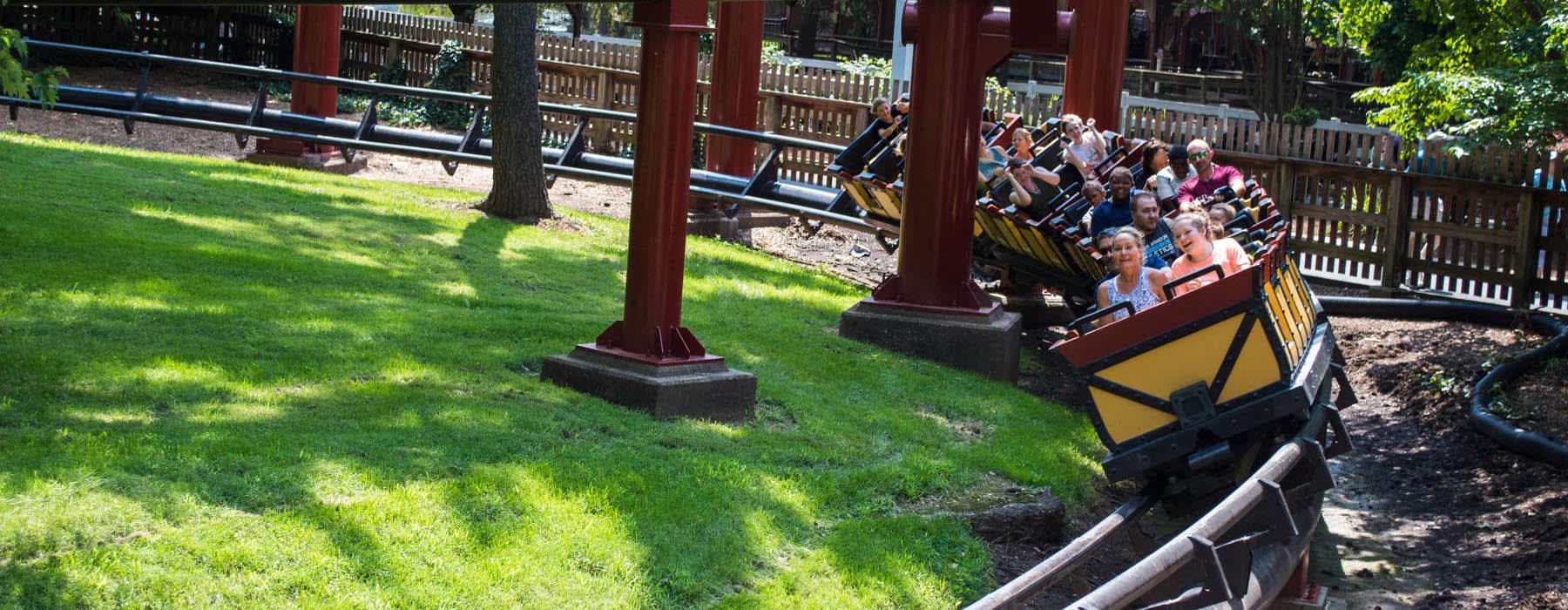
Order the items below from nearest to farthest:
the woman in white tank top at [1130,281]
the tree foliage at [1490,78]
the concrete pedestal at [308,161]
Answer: the woman in white tank top at [1130,281] < the tree foliage at [1490,78] < the concrete pedestal at [308,161]

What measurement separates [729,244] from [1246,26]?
21.7 meters

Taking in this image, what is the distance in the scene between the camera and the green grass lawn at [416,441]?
4.89 metres

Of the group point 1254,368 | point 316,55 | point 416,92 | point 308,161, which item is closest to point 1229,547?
point 1254,368

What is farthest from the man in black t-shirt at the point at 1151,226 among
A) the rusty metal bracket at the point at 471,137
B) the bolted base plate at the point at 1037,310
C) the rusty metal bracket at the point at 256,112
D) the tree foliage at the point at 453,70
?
the tree foliage at the point at 453,70

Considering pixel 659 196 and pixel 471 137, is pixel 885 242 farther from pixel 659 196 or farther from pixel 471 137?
pixel 659 196

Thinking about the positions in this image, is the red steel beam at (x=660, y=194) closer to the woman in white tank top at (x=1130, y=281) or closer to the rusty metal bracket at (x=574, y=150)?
the woman in white tank top at (x=1130, y=281)

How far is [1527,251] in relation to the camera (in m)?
13.6

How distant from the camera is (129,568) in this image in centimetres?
454

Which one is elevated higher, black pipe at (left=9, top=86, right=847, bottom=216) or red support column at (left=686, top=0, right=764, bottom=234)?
red support column at (left=686, top=0, right=764, bottom=234)

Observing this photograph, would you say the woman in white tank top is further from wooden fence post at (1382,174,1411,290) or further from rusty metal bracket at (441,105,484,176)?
rusty metal bracket at (441,105,484,176)

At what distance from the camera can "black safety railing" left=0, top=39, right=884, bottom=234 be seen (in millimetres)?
13961

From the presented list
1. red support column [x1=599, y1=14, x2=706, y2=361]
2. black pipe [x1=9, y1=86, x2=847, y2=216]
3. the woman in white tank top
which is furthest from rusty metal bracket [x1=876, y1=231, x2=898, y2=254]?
red support column [x1=599, y1=14, x2=706, y2=361]

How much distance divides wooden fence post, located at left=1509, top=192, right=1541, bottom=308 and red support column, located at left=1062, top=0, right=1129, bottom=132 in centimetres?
377

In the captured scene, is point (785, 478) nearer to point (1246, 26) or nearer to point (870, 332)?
point (870, 332)
